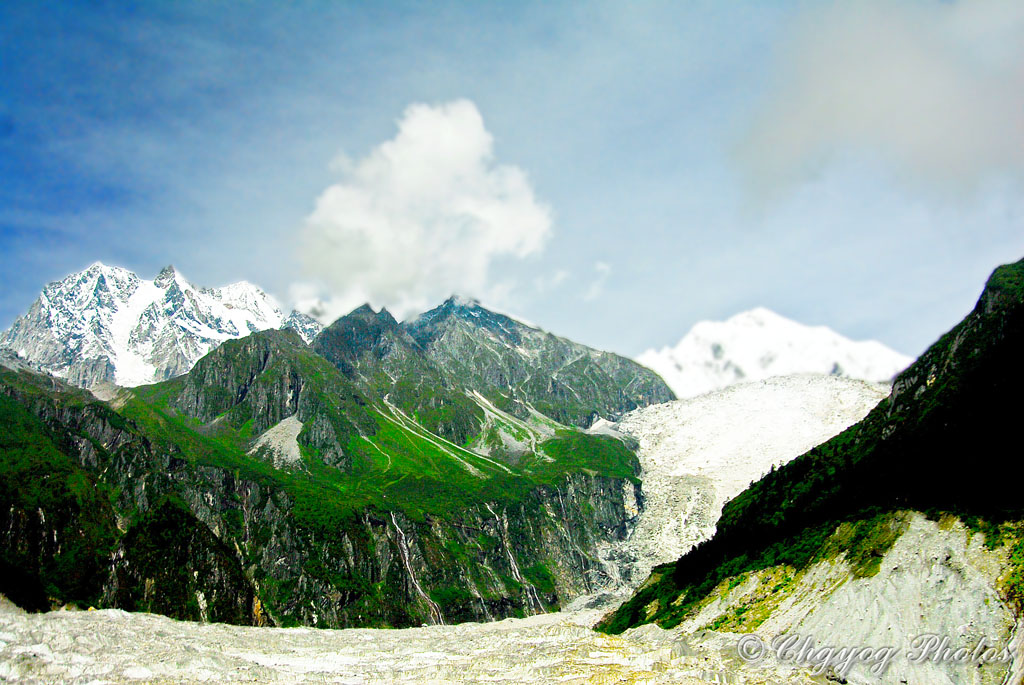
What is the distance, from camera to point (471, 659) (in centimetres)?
7594

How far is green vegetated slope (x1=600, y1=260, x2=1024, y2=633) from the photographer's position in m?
95.1

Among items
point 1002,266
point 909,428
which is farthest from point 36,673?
point 1002,266

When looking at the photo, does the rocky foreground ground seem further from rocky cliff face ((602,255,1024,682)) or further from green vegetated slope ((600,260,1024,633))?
green vegetated slope ((600,260,1024,633))

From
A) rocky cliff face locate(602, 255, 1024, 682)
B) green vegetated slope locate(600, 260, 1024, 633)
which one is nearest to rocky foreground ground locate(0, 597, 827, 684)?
rocky cliff face locate(602, 255, 1024, 682)

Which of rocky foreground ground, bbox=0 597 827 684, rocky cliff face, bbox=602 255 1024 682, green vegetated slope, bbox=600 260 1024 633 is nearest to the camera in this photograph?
rocky foreground ground, bbox=0 597 827 684

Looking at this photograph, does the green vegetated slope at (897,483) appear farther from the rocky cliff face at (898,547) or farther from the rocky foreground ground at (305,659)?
the rocky foreground ground at (305,659)

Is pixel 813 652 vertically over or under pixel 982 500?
under

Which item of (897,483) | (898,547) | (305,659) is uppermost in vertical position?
(897,483)

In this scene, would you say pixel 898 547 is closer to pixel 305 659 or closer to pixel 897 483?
pixel 897 483

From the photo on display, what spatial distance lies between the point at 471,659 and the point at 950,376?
127 m

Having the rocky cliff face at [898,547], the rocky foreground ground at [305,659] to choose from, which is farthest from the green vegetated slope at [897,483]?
the rocky foreground ground at [305,659]

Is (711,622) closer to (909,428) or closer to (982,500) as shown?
(982,500)

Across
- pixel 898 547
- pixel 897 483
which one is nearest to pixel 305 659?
pixel 898 547

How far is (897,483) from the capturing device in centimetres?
10950
